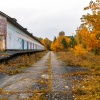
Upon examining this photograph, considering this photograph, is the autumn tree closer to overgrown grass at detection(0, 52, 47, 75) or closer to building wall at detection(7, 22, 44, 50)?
overgrown grass at detection(0, 52, 47, 75)

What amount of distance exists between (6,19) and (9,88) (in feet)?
42.5

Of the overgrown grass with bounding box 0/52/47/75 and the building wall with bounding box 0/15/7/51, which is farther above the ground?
the building wall with bounding box 0/15/7/51

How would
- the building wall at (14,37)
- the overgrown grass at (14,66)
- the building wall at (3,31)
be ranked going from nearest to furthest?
the overgrown grass at (14,66)
the building wall at (3,31)
the building wall at (14,37)

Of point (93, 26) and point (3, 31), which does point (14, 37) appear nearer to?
point (3, 31)

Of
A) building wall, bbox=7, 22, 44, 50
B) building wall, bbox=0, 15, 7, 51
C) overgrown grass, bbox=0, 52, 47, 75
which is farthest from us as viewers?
building wall, bbox=7, 22, 44, 50

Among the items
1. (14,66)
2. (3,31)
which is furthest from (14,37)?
(14,66)

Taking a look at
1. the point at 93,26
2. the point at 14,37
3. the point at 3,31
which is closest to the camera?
the point at 93,26

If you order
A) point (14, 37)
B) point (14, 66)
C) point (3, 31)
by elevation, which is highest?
point (3, 31)

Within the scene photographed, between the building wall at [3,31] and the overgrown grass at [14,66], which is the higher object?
the building wall at [3,31]

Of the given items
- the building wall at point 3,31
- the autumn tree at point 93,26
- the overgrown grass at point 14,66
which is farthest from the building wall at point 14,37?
the autumn tree at point 93,26

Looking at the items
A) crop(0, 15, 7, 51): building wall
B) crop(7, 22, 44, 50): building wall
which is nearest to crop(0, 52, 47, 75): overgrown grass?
crop(0, 15, 7, 51): building wall

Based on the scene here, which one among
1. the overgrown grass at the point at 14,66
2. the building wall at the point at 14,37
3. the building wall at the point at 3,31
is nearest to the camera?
the overgrown grass at the point at 14,66

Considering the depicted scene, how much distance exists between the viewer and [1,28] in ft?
62.4

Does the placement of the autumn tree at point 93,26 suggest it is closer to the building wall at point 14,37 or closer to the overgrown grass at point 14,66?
the overgrown grass at point 14,66
